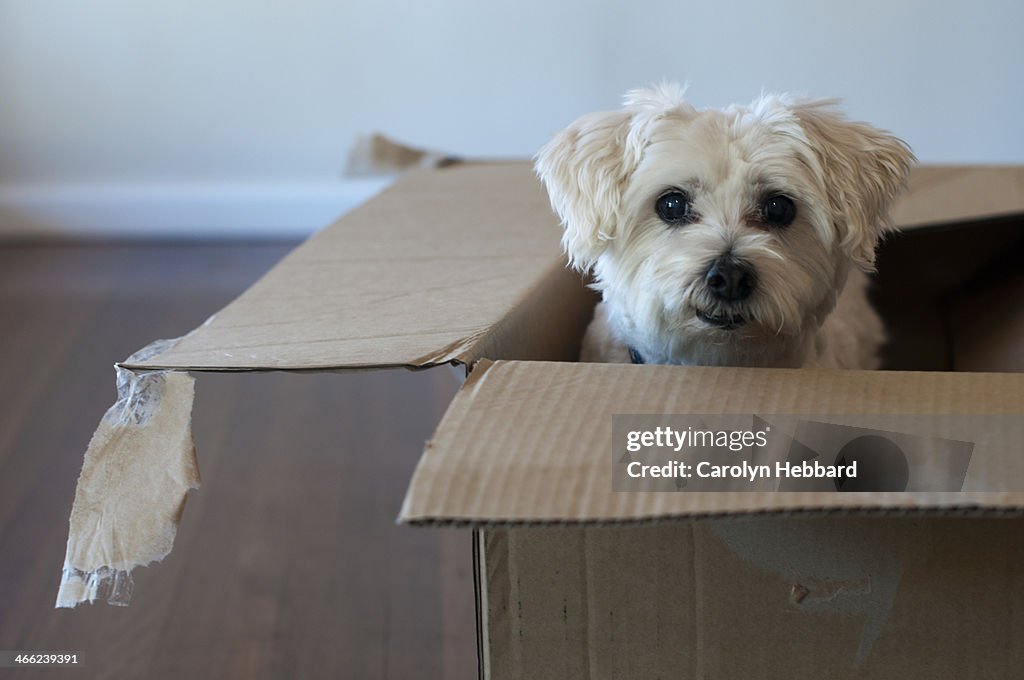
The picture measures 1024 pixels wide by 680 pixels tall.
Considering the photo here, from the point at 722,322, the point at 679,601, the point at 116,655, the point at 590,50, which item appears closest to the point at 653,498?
the point at 679,601

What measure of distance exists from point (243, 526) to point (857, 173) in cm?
96

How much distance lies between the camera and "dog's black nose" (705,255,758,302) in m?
0.87

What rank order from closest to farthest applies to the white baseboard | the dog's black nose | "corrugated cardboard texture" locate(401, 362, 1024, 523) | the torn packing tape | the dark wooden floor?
"corrugated cardboard texture" locate(401, 362, 1024, 523)
the torn packing tape
the dog's black nose
the dark wooden floor
the white baseboard

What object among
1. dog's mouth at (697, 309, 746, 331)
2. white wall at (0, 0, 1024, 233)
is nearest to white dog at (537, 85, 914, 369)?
dog's mouth at (697, 309, 746, 331)

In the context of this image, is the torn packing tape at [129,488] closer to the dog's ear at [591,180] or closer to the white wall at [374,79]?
the dog's ear at [591,180]

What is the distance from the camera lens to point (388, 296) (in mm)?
925

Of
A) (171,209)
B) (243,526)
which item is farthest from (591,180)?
(171,209)

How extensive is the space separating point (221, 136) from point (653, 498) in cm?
212

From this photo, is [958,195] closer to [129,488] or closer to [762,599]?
[762,599]

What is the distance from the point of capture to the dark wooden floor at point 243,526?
1190 mm

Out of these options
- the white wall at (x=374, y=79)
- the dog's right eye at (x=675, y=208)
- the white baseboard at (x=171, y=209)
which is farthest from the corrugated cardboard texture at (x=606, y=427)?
the white baseboard at (x=171, y=209)

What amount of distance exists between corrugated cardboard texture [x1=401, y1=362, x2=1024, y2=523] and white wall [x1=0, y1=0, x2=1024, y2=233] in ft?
5.57

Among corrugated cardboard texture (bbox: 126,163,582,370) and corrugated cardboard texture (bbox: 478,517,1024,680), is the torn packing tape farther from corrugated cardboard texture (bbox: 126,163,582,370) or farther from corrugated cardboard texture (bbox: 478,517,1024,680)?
corrugated cardboard texture (bbox: 478,517,1024,680)

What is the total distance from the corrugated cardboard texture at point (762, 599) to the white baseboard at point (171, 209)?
6.22 ft
